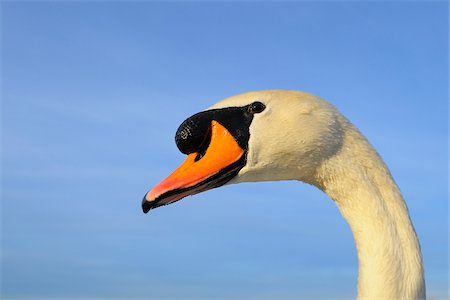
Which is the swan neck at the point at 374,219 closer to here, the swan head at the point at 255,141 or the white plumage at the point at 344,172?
the white plumage at the point at 344,172

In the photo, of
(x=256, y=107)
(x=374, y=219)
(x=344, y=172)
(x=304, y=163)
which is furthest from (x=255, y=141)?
(x=374, y=219)

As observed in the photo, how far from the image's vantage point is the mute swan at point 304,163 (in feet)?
15.1

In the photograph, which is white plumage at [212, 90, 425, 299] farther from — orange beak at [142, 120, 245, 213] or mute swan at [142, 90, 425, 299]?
orange beak at [142, 120, 245, 213]

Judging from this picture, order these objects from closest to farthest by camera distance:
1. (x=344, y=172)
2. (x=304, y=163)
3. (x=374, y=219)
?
(x=374, y=219)
(x=344, y=172)
(x=304, y=163)

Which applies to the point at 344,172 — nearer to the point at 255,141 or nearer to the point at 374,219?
the point at 374,219

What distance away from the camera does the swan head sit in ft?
15.8

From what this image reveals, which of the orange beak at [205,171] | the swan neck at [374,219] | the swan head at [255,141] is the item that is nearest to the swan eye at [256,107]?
the swan head at [255,141]

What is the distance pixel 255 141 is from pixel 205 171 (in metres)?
0.49

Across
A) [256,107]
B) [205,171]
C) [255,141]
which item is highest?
[256,107]

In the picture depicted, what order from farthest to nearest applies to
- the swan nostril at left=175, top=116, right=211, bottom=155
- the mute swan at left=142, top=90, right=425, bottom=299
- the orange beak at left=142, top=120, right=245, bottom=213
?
the swan nostril at left=175, top=116, right=211, bottom=155, the orange beak at left=142, top=120, right=245, bottom=213, the mute swan at left=142, top=90, right=425, bottom=299

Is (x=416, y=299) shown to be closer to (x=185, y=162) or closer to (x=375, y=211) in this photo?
(x=375, y=211)

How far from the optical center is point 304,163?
489 cm

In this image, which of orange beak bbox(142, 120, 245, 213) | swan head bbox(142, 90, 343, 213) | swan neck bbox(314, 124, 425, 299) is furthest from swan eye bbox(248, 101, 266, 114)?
swan neck bbox(314, 124, 425, 299)

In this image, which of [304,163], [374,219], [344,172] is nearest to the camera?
[374,219]
